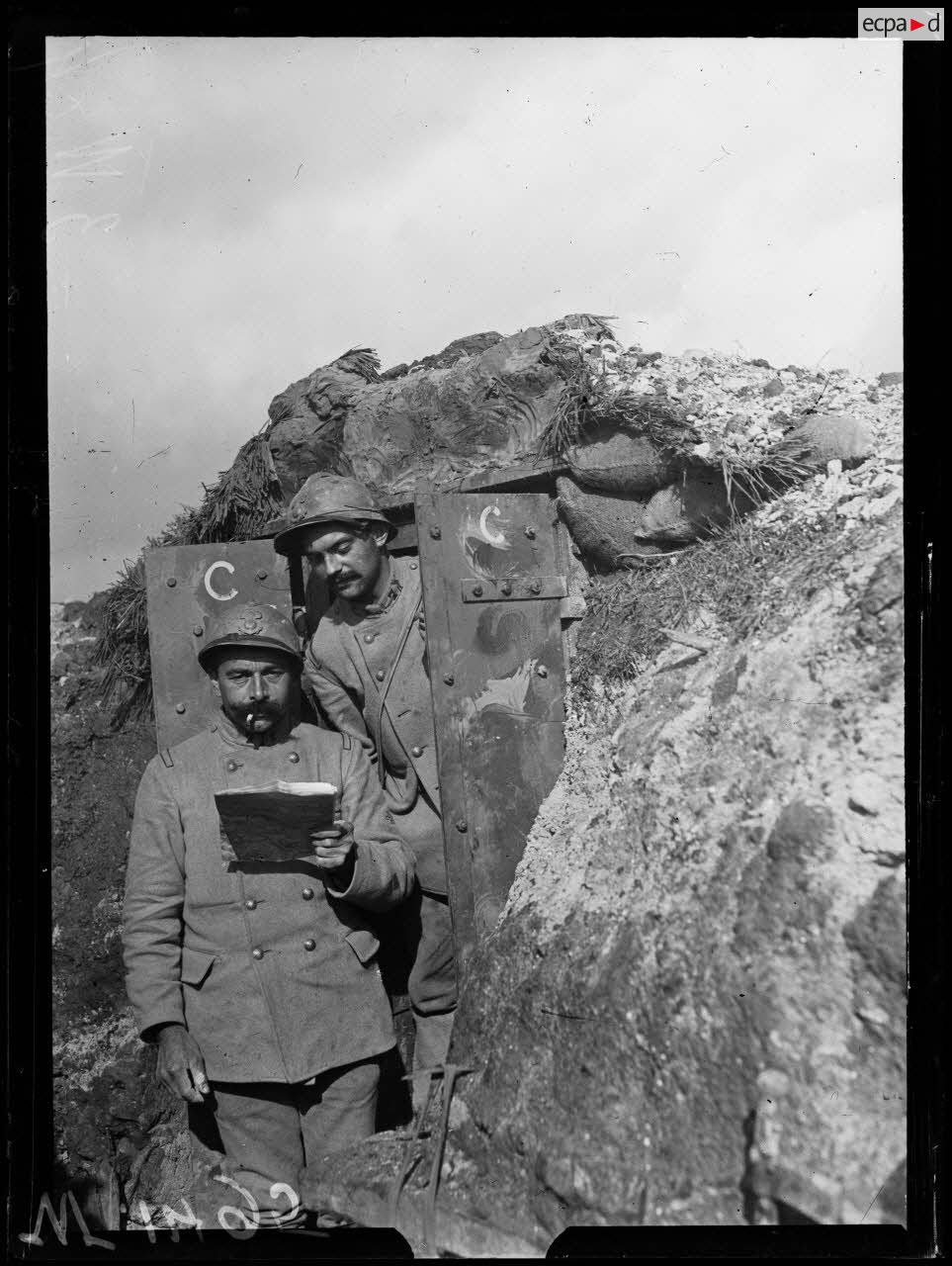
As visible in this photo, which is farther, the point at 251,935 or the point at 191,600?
the point at 191,600

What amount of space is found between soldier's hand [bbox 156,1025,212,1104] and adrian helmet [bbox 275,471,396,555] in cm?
182

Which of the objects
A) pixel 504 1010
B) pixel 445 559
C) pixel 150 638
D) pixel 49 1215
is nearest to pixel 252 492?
pixel 150 638

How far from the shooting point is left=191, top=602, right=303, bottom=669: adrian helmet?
13.0 feet

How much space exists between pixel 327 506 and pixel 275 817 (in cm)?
123

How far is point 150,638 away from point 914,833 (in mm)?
2938

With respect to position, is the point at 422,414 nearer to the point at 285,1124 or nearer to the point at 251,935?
the point at 251,935

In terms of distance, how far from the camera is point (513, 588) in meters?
4.23

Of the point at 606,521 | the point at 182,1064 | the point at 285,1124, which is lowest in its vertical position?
the point at 285,1124

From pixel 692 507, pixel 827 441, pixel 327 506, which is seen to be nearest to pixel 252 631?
pixel 327 506

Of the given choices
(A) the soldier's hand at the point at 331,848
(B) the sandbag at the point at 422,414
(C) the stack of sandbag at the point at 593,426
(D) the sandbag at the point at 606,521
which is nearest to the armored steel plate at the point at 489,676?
(D) the sandbag at the point at 606,521

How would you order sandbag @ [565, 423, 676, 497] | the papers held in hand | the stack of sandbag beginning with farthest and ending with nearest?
sandbag @ [565, 423, 676, 497] → the stack of sandbag → the papers held in hand

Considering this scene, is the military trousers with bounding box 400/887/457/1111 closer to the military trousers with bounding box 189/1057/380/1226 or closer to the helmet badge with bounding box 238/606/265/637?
the military trousers with bounding box 189/1057/380/1226

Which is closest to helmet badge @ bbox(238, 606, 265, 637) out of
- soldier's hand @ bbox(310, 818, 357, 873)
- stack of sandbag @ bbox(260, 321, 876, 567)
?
soldier's hand @ bbox(310, 818, 357, 873)

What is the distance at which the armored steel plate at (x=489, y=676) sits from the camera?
407cm
